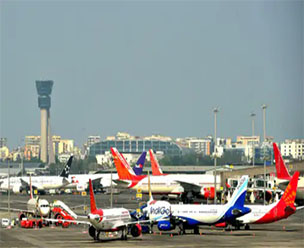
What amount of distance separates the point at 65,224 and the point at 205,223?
16.6 metres

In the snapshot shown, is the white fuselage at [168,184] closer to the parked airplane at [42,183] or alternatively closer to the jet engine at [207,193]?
the jet engine at [207,193]

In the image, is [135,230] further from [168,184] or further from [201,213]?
[168,184]

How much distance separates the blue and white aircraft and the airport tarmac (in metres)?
1.10

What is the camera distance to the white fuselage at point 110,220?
7325 centimetres

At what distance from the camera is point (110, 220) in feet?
244

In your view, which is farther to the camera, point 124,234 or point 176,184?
point 176,184

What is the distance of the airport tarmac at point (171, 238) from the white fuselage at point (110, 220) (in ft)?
3.99

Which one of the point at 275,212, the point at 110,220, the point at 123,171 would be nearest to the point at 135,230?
the point at 110,220

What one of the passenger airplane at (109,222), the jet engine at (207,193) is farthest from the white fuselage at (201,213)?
the jet engine at (207,193)

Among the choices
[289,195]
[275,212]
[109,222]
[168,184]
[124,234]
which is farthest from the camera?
[168,184]

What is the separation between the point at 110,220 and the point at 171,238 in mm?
5823

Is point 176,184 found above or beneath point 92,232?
above

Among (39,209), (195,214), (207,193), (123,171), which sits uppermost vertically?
(123,171)

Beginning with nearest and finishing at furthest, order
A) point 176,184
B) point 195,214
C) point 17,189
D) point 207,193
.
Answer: point 195,214, point 207,193, point 176,184, point 17,189
